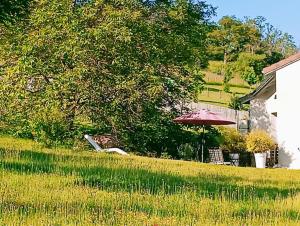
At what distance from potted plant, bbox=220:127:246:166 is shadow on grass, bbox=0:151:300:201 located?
47.6 ft

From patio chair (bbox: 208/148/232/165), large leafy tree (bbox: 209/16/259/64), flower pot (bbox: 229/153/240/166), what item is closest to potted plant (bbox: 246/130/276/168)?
flower pot (bbox: 229/153/240/166)

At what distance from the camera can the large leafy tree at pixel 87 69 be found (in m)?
23.4

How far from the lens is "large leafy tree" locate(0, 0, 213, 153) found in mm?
23422

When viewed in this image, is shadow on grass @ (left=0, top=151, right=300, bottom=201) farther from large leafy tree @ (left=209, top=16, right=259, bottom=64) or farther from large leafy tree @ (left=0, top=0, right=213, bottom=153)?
large leafy tree @ (left=209, top=16, right=259, bottom=64)

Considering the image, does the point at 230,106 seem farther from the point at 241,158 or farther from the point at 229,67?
the point at 241,158

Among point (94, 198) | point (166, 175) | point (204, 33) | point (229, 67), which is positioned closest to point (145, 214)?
point (94, 198)

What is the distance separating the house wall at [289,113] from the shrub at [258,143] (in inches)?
34.4

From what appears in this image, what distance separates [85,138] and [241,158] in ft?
35.6

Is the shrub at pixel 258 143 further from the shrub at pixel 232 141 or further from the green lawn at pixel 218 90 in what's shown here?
the green lawn at pixel 218 90

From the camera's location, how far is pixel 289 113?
30.0 meters

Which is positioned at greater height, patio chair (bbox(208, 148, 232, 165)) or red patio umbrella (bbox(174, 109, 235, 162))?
red patio umbrella (bbox(174, 109, 235, 162))

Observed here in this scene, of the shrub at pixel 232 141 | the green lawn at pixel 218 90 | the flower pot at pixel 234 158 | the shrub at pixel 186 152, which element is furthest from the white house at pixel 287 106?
the green lawn at pixel 218 90

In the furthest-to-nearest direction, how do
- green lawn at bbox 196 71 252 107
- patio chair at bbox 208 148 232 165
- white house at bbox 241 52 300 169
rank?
green lawn at bbox 196 71 252 107, white house at bbox 241 52 300 169, patio chair at bbox 208 148 232 165

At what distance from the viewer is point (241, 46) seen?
8269cm
